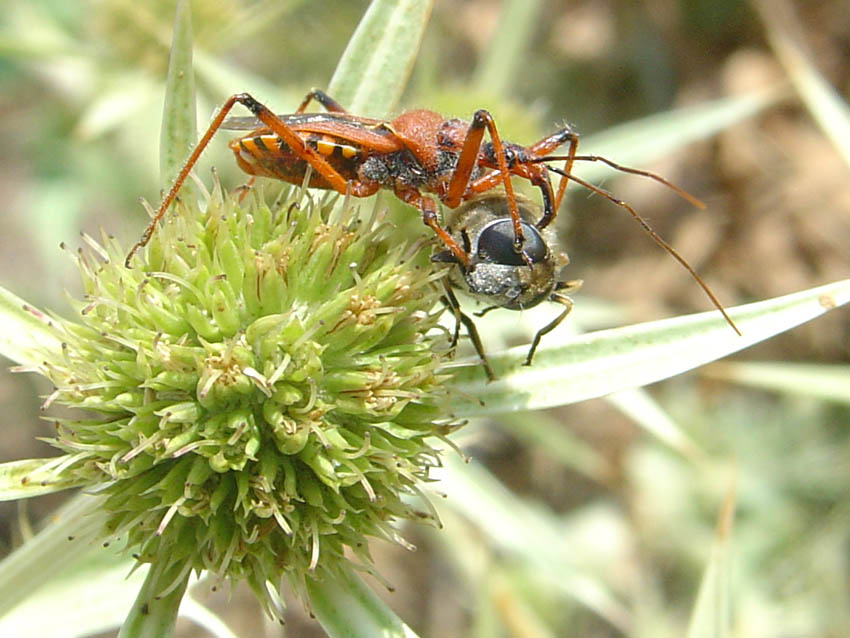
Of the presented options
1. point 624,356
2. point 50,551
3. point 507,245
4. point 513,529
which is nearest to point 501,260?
point 507,245

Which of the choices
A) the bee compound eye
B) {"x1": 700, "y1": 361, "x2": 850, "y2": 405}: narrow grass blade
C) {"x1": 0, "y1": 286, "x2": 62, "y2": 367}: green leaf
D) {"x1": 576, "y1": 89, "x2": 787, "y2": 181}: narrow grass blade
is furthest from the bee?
{"x1": 576, "y1": 89, "x2": 787, "y2": 181}: narrow grass blade

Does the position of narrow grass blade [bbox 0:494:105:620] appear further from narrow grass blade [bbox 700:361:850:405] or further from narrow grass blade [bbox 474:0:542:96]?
narrow grass blade [bbox 474:0:542:96]

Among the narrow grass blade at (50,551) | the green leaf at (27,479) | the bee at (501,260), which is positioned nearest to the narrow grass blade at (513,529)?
the bee at (501,260)

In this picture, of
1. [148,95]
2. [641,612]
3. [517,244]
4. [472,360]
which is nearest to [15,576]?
[472,360]

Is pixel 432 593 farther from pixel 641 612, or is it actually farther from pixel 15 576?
pixel 15 576

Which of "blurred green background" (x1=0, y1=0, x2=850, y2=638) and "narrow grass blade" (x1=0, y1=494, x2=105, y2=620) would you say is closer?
"narrow grass blade" (x1=0, y1=494, x2=105, y2=620)

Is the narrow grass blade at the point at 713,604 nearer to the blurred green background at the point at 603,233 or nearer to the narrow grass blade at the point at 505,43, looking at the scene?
the blurred green background at the point at 603,233

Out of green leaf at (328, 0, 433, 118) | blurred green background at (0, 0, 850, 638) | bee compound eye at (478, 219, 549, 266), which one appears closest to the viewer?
bee compound eye at (478, 219, 549, 266)
